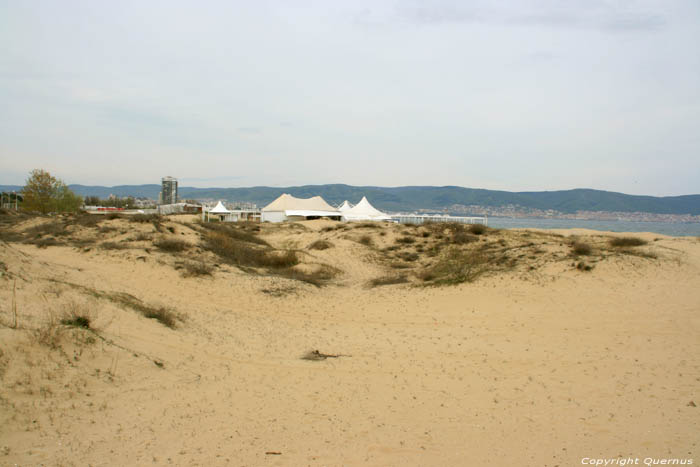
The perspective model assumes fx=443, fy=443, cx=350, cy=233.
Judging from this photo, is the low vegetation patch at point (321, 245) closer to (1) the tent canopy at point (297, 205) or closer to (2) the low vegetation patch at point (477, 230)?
(2) the low vegetation patch at point (477, 230)

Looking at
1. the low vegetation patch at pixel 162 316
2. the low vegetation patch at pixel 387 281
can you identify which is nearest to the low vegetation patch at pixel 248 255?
the low vegetation patch at pixel 387 281

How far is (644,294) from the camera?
9.80 metres

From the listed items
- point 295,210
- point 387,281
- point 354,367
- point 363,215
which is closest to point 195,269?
point 387,281

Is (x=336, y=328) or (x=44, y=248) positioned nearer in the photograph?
(x=336, y=328)

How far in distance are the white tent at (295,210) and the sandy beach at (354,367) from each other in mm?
35545

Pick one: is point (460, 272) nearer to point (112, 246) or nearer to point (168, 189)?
point (112, 246)

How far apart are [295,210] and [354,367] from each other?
43255mm

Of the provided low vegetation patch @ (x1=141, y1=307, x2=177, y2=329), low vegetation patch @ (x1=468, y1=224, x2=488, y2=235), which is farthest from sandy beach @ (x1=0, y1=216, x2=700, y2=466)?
low vegetation patch @ (x1=468, y1=224, x2=488, y2=235)

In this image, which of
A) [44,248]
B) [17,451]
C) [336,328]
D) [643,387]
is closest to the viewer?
[17,451]

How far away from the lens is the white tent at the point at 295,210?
47.9 m

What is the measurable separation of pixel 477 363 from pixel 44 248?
44.2 ft

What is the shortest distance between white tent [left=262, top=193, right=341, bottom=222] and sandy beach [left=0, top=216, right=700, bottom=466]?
117ft

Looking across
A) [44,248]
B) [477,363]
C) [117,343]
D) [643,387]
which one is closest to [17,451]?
[117,343]

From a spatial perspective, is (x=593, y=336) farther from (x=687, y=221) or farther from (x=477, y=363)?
(x=687, y=221)
